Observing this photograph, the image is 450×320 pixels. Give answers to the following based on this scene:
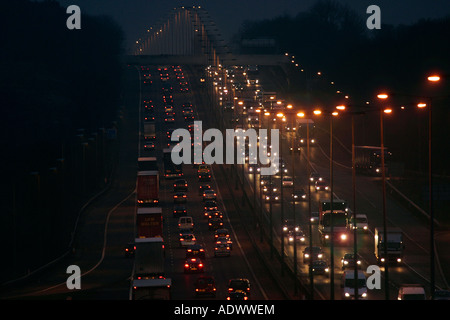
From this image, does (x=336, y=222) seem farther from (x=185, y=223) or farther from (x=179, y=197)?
(x=179, y=197)

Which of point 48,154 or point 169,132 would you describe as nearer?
point 48,154

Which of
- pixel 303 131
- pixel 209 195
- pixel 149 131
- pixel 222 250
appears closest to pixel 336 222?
pixel 222 250

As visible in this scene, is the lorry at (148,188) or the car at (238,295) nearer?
the car at (238,295)

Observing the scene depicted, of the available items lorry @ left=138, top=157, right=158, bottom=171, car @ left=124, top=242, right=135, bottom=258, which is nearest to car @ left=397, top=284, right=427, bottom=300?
car @ left=124, top=242, right=135, bottom=258

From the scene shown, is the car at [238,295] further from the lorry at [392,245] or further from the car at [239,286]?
the lorry at [392,245]

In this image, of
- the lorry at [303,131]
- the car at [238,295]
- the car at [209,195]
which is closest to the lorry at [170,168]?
the car at [209,195]

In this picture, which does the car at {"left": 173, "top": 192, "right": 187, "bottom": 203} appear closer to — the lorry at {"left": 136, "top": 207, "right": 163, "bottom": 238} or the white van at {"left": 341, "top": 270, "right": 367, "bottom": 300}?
the lorry at {"left": 136, "top": 207, "right": 163, "bottom": 238}
